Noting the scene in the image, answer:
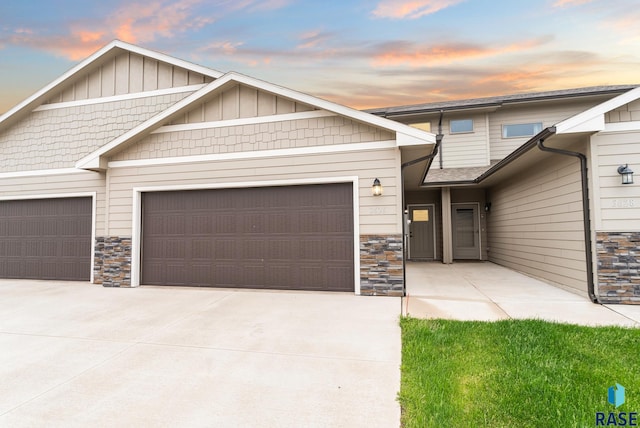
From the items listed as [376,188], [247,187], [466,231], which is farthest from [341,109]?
[466,231]

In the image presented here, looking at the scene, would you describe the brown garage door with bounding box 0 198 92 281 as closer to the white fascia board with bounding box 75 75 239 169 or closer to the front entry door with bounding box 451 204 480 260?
the white fascia board with bounding box 75 75 239 169

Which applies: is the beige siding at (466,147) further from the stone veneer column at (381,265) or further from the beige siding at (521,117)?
the stone veneer column at (381,265)

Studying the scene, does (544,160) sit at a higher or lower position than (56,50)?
lower

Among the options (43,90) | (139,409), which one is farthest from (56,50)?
(139,409)

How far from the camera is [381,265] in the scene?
5996mm

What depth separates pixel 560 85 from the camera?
11.0 meters

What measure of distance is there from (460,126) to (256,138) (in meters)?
8.81

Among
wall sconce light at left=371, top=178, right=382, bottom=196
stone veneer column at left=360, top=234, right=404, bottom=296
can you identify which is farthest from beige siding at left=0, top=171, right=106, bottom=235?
wall sconce light at left=371, top=178, right=382, bottom=196

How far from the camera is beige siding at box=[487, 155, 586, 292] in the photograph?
589 cm

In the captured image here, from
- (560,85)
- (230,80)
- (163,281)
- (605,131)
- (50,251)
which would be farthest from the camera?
(560,85)

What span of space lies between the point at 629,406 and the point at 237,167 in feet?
21.5

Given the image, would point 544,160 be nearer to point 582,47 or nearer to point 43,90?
point 582,47

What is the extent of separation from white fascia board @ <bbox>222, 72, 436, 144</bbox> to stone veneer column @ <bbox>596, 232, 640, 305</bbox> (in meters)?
3.35

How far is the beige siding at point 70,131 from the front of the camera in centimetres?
845
